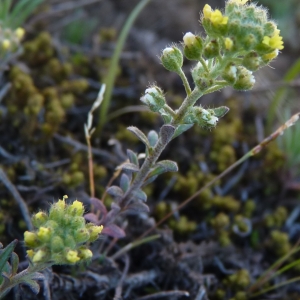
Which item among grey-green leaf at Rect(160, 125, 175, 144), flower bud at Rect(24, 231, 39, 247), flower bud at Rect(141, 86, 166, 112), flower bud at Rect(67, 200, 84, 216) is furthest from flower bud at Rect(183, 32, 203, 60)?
flower bud at Rect(24, 231, 39, 247)

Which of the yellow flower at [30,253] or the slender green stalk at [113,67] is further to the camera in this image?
the slender green stalk at [113,67]

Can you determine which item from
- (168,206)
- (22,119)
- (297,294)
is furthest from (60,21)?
(297,294)

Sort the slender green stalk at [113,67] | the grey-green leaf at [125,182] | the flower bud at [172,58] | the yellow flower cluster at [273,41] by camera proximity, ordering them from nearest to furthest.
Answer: the yellow flower cluster at [273,41], the flower bud at [172,58], the grey-green leaf at [125,182], the slender green stalk at [113,67]

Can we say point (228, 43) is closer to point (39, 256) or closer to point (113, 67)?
point (39, 256)

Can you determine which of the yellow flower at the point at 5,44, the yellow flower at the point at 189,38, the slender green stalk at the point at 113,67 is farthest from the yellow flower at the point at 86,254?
the yellow flower at the point at 5,44

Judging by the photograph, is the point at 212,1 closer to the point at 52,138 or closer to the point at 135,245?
the point at 52,138

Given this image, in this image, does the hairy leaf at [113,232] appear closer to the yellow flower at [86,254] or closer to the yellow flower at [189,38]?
the yellow flower at [86,254]
